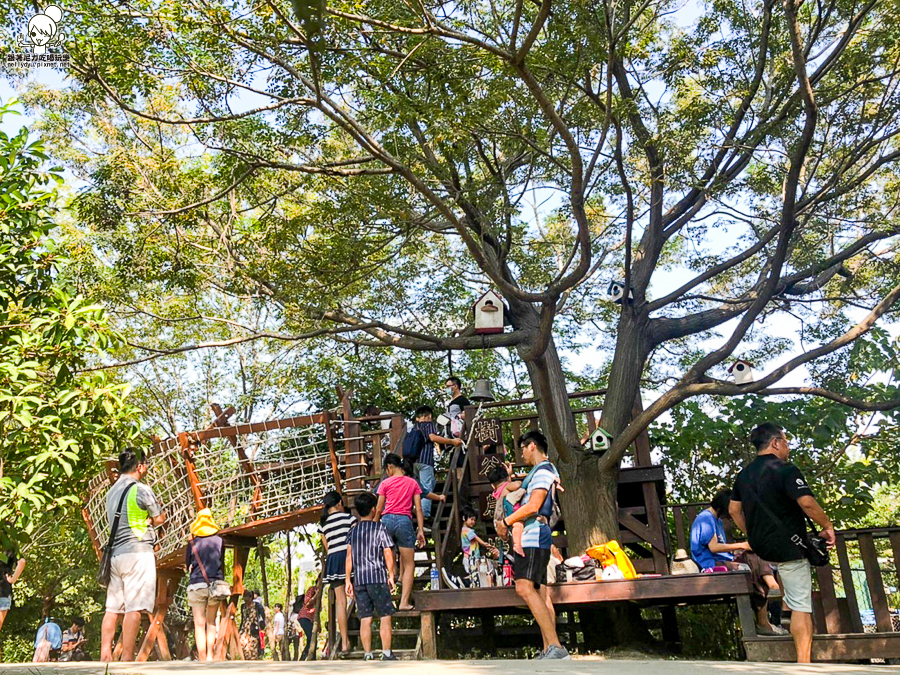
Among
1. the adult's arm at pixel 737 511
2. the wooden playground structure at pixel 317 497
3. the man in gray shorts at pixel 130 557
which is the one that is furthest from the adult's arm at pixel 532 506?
the man in gray shorts at pixel 130 557

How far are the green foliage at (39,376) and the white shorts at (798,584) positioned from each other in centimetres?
446

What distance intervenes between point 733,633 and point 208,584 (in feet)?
21.0

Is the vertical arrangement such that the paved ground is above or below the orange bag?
below

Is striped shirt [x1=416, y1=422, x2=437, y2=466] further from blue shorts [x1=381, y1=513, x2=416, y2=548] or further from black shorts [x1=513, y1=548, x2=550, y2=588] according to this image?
black shorts [x1=513, y1=548, x2=550, y2=588]

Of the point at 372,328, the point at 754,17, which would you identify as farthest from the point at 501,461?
the point at 754,17

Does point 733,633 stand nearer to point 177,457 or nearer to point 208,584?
point 208,584

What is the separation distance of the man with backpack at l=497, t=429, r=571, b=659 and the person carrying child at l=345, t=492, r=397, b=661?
1.32 m

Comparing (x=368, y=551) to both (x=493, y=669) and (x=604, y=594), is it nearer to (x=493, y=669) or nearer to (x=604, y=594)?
(x=604, y=594)

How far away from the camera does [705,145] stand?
9961mm

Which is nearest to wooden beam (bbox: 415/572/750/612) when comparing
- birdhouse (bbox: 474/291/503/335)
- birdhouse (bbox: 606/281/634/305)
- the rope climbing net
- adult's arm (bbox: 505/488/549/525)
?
adult's arm (bbox: 505/488/549/525)

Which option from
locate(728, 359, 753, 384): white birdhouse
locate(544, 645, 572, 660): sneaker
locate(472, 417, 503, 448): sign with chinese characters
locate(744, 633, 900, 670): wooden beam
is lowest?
locate(744, 633, 900, 670): wooden beam

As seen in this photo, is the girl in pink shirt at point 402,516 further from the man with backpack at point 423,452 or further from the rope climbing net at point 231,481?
the rope climbing net at point 231,481

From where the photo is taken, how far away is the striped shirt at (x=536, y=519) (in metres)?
6.18

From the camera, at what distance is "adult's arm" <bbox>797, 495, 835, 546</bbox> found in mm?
5297
